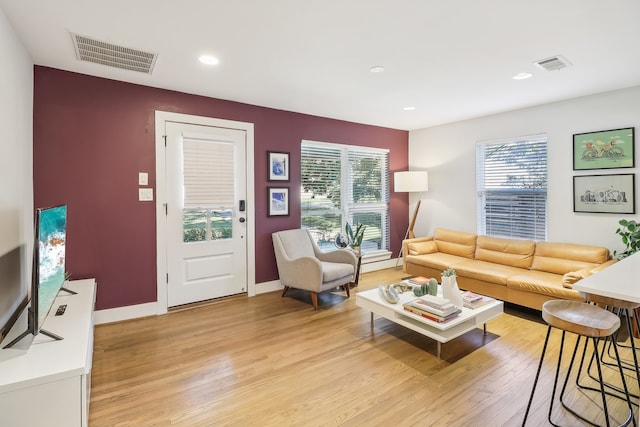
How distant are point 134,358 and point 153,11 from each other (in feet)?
8.18

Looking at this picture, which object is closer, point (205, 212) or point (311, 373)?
point (311, 373)

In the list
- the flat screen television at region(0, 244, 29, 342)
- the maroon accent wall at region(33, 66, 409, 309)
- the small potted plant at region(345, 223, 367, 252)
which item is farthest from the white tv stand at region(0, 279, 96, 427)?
the small potted plant at region(345, 223, 367, 252)

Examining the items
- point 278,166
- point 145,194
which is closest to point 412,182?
point 278,166

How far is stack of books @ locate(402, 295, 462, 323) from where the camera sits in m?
2.56

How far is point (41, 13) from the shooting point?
82.1 inches

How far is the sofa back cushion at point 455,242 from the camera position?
4680mm

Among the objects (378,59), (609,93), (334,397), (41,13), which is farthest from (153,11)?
(609,93)

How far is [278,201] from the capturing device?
14.4ft

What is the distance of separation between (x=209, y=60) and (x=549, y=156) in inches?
160

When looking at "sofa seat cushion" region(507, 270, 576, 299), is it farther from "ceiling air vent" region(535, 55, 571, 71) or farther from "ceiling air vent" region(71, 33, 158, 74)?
"ceiling air vent" region(71, 33, 158, 74)

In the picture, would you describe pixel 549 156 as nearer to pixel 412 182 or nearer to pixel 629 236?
pixel 629 236

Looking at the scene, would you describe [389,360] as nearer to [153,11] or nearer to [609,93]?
[153,11]

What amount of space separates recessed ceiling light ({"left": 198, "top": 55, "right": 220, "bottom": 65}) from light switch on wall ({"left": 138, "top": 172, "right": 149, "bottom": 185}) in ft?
4.46

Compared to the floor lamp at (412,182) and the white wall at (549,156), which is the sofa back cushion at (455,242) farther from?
the floor lamp at (412,182)
